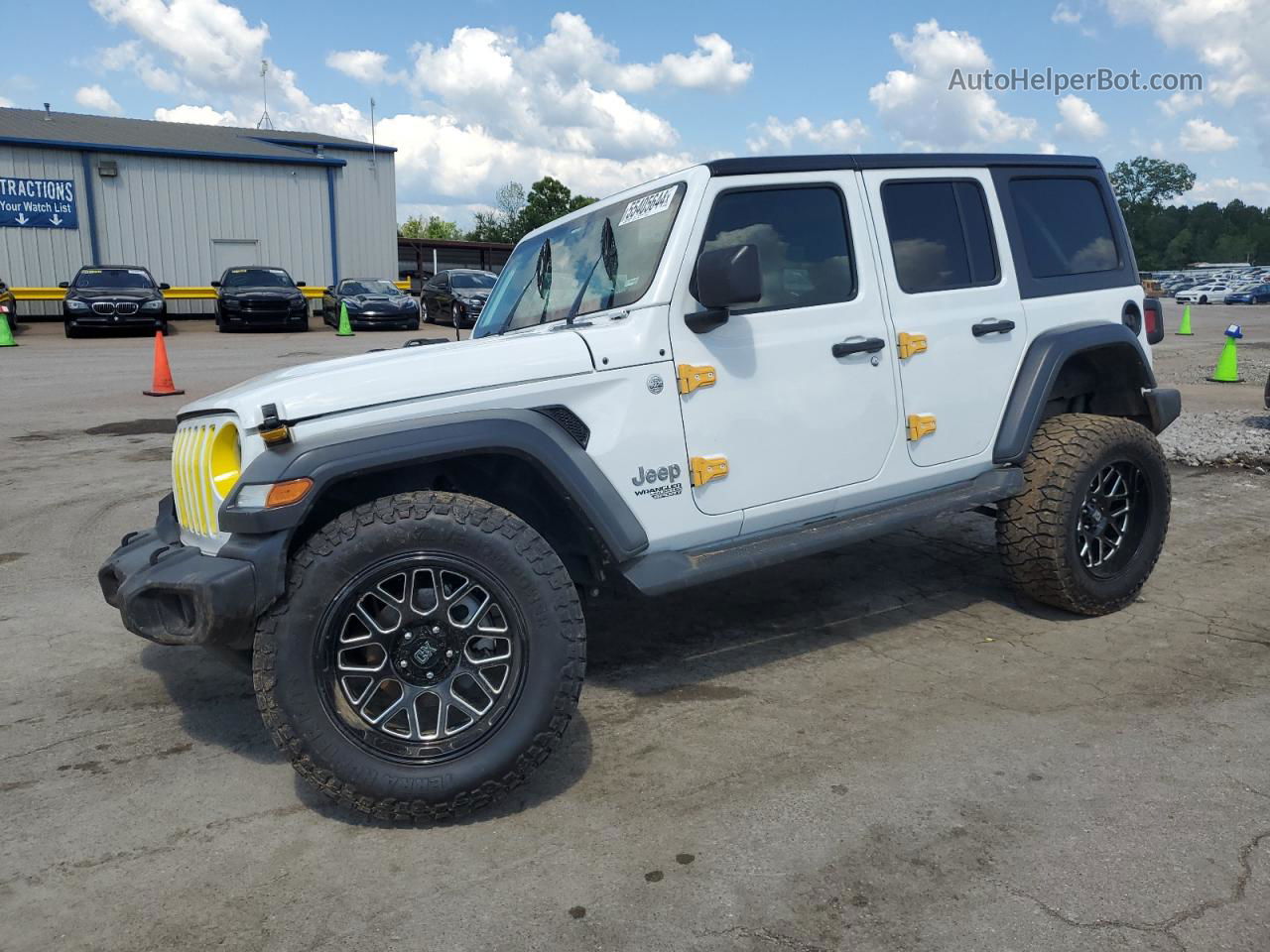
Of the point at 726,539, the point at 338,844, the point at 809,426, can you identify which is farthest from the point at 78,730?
the point at 809,426

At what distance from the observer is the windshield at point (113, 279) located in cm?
2114

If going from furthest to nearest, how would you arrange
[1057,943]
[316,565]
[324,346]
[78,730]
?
[324,346] → [78,730] → [316,565] → [1057,943]

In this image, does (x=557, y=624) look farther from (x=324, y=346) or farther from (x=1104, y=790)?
(x=324, y=346)

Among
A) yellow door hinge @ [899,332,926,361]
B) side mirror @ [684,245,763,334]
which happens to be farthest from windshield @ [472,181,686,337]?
yellow door hinge @ [899,332,926,361]

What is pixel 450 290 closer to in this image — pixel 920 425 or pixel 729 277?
pixel 920 425

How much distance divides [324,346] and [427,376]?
17694 millimetres

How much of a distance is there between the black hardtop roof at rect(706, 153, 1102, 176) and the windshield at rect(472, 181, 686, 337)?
25cm

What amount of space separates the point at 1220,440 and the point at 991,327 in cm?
564

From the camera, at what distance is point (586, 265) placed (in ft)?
13.4

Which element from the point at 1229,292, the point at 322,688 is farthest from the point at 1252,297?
the point at 322,688

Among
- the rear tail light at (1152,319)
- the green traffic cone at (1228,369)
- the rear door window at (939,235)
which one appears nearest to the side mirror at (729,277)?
the rear door window at (939,235)

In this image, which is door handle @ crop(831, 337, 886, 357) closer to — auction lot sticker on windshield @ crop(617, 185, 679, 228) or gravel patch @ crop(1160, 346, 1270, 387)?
auction lot sticker on windshield @ crop(617, 185, 679, 228)

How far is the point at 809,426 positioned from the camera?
3762 millimetres

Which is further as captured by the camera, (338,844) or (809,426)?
(809,426)
